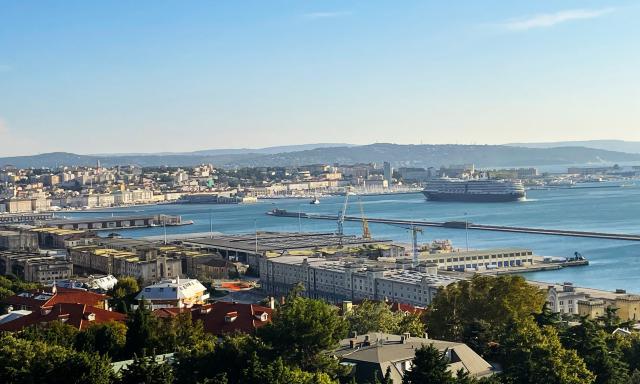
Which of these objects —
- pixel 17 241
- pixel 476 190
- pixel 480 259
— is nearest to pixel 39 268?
pixel 480 259

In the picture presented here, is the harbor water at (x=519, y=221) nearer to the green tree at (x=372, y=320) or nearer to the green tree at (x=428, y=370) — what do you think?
the green tree at (x=372, y=320)

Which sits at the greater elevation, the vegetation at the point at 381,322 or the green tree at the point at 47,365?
the green tree at the point at 47,365

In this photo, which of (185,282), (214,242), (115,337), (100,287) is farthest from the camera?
(214,242)

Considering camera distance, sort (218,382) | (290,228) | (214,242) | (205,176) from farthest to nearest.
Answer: (205,176) < (290,228) < (214,242) < (218,382)

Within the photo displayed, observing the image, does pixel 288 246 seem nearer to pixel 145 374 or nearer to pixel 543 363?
pixel 543 363

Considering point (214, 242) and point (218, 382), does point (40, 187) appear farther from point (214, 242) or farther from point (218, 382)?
point (218, 382)

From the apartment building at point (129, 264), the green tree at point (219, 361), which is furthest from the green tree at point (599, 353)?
the apartment building at point (129, 264)

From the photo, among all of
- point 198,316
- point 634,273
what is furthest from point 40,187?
point 198,316

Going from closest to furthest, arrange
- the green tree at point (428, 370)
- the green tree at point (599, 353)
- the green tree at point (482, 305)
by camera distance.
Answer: the green tree at point (428, 370) < the green tree at point (599, 353) < the green tree at point (482, 305)
